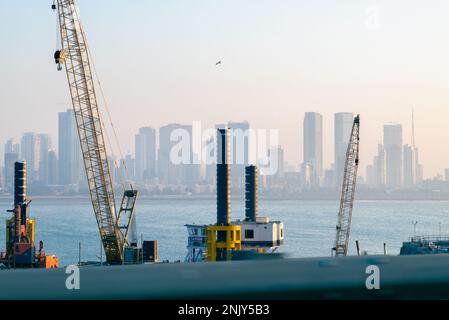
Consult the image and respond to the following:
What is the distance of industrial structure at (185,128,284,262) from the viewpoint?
6656 cm

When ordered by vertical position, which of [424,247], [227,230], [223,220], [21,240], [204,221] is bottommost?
[204,221]

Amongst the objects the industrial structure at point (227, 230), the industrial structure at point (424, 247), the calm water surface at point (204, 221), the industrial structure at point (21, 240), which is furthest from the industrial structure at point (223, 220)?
the calm water surface at point (204, 221)

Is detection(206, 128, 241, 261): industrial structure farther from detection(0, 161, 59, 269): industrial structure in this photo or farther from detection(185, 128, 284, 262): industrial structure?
detection(0, 161, 59, 269): industrial structure

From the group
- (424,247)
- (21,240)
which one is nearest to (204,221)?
(424,247)

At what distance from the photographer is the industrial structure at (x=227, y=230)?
66.6 metres

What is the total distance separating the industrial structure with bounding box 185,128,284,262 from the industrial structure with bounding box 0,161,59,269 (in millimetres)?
12818

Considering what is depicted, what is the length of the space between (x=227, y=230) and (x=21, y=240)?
54.7 ft

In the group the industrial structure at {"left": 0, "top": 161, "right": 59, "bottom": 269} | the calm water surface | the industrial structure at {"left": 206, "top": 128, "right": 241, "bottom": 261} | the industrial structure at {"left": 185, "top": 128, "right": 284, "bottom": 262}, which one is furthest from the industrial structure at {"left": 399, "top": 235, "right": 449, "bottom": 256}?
the industrial structure at {"left": 0, "top": 161, "right": 59, "bottom": 269}

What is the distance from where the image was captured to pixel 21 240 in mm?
68812

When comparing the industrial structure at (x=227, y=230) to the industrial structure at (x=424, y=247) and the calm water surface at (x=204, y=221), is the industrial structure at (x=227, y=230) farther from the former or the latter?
the calm water surface at (x=204, y=221)

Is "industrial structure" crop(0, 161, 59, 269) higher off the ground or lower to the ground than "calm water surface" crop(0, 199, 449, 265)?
higher

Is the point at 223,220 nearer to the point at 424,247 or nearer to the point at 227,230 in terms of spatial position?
the point at 227,230
